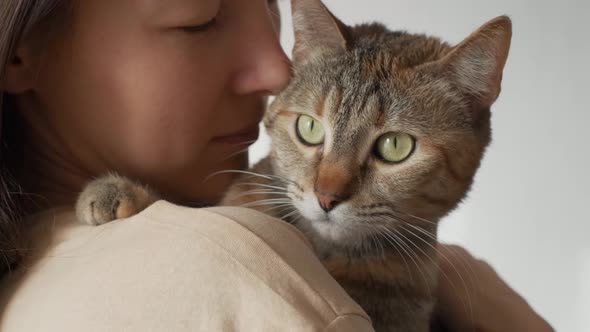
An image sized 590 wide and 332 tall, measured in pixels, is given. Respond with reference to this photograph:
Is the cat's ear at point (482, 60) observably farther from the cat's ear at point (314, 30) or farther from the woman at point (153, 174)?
the woman at point (153, 174)

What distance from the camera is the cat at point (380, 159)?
1.00m

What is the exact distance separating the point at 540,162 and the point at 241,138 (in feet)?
6.46

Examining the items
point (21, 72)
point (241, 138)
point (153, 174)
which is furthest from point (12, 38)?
point (241, 138)

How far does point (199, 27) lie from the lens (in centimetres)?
103

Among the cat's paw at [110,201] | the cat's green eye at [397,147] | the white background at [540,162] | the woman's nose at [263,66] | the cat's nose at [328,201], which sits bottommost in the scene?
the white background at [540,162]

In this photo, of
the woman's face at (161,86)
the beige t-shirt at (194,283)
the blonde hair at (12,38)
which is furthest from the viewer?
the woman's face at (161,86)

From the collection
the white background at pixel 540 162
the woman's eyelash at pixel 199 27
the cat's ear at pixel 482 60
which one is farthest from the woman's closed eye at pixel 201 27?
the white background at pixel 540 162

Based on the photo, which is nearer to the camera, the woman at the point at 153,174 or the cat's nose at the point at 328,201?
the woman at the point at 153,174

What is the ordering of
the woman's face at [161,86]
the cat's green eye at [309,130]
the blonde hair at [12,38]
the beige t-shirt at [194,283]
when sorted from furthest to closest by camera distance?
the cat's green eye at [309,130] → the woman's face at [161,86] → the blonde hair at [12,38] → the beige t-shirt at [194,283]

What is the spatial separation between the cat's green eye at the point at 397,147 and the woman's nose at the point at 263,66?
268 millimetres

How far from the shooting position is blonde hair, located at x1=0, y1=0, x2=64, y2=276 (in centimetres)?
87

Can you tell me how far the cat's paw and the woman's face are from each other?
9 cm

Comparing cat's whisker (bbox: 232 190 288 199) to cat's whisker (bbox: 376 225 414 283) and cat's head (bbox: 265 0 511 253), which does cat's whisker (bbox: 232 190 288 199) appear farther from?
cat's whisker (bbox: 376 225 414 283)

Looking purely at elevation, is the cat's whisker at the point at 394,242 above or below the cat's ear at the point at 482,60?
below
